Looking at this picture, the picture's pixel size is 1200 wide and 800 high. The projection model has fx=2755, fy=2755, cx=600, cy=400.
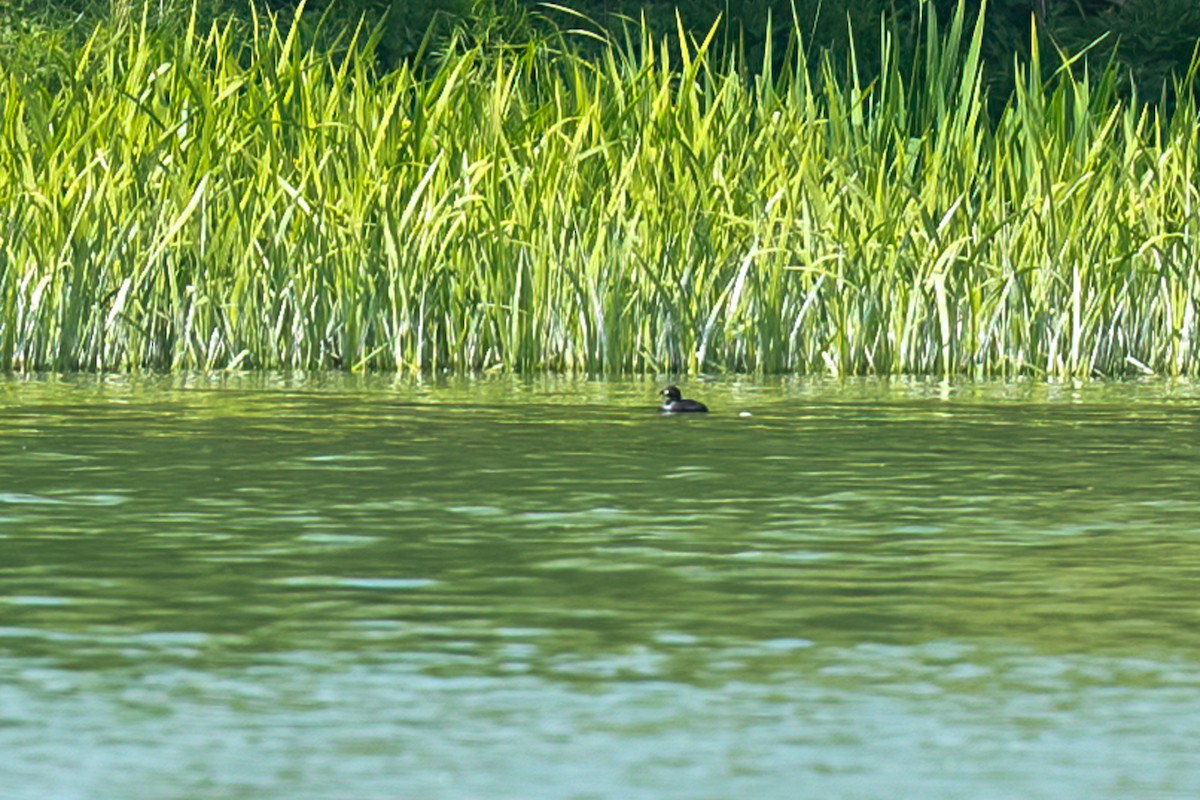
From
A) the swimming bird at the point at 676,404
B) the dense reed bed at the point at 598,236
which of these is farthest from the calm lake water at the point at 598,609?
the dense reed bed at the point at 598,236

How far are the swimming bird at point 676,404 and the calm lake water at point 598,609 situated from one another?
22 centimetres

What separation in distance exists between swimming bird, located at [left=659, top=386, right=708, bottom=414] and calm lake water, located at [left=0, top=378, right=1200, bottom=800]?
0.22 meters

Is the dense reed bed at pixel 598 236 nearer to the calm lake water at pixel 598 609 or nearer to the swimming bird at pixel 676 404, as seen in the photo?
the swimming bird at pixel 676 404

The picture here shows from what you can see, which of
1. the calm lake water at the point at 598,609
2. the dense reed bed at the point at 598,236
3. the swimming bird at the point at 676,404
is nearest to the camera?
the calm lake water at the point at 598,609

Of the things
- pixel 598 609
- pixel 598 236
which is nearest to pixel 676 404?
pixel 598 236

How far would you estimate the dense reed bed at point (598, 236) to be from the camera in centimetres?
1041

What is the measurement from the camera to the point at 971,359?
10.3 metres

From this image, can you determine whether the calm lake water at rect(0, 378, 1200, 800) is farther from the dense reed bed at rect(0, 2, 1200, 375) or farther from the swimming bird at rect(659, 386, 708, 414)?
the dense reed bed at rect(0, 2, 1200, 375)

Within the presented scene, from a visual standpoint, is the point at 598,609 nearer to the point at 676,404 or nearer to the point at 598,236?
the point at 676,404

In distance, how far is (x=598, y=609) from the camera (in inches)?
186

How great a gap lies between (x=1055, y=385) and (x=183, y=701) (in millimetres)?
6293

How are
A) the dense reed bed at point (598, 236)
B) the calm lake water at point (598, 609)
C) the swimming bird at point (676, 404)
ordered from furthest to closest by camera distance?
the dense reed bed at point (598, 236) → the swimming bird at point (676, 404) → the calm lake water at point (598, 609)

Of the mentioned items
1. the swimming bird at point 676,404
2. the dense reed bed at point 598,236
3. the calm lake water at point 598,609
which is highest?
the dense reed bed at point 598,236

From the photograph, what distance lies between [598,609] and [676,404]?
3770 mm
